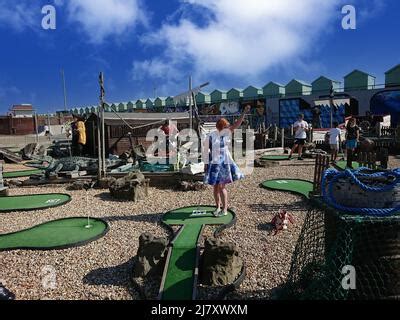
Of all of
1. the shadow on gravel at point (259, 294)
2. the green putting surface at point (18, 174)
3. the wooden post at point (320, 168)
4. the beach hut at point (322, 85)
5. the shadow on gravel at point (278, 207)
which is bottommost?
the shadow on gravel at point (259, 294)

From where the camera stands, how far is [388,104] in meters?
27.0

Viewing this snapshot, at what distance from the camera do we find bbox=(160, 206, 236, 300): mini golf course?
361 centimetres

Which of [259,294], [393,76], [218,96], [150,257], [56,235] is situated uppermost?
[218,96]

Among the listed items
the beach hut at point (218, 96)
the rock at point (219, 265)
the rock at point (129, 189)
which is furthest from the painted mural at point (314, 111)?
the rock at point (219, 265)

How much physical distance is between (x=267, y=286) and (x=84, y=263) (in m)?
2.30

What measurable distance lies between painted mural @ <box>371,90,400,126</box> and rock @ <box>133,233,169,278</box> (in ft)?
88.0

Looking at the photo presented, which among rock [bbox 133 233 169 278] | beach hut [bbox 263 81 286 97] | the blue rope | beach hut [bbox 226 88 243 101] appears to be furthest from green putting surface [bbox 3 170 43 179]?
beach hut [bbox 226 88 243 101]

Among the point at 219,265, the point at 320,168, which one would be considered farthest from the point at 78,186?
the point at 219,265

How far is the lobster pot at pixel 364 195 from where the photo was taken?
9.76 feet

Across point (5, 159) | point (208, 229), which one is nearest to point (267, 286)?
point (208, 229)

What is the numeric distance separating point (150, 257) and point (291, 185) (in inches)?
213

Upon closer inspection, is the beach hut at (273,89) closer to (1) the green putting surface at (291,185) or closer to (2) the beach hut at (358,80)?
(2) the beach hut at (358,80)

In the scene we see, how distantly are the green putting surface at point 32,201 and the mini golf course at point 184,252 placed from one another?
277cm

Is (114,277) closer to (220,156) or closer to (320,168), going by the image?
(220,156)
